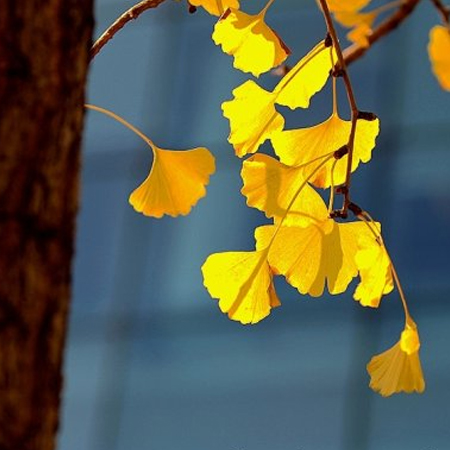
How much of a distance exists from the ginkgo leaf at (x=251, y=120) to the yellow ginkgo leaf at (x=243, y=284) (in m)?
0.05

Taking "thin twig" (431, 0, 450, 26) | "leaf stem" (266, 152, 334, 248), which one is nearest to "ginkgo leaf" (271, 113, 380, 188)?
"leaf stem" (266, 152, 334, 248)

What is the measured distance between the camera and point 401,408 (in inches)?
127

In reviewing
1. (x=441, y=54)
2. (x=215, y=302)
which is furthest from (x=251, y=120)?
(x=215, y=302)

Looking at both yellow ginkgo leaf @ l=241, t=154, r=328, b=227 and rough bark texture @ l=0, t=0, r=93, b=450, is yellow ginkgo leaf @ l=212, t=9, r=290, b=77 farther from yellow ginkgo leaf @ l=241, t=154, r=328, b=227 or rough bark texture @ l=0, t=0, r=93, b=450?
rough bark texture @ l=0, t=0, r=93, b=450

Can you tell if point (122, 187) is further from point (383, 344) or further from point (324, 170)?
point (324, 170)

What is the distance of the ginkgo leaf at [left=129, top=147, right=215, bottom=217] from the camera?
27.7 inches

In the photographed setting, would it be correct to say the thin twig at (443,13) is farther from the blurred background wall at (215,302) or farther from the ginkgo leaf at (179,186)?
the blurred background wall at (215,302)

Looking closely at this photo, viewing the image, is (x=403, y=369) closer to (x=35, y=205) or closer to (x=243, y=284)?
(x=243, y=284)

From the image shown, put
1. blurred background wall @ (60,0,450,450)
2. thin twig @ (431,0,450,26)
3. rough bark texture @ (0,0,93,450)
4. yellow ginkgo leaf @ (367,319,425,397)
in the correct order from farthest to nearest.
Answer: blurred background wall @ (60,0,450,450) < yellow ginkgo leaf @ (367,319,425,397) < thin twig @ (431,0,450,26) < rough bark texture @ (0,0,93,450)

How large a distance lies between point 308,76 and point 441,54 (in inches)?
5.5

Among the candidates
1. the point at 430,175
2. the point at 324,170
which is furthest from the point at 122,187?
the point at 324,170

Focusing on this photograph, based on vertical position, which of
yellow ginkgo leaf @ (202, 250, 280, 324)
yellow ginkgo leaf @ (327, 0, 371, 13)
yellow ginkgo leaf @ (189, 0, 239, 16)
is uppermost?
yellow ginkgo leaf @ (189, 0, 239, 16)

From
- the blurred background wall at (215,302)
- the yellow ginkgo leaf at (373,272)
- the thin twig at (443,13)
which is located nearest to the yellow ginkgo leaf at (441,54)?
the thin twig at (443,13)

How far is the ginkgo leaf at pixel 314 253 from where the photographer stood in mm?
680
